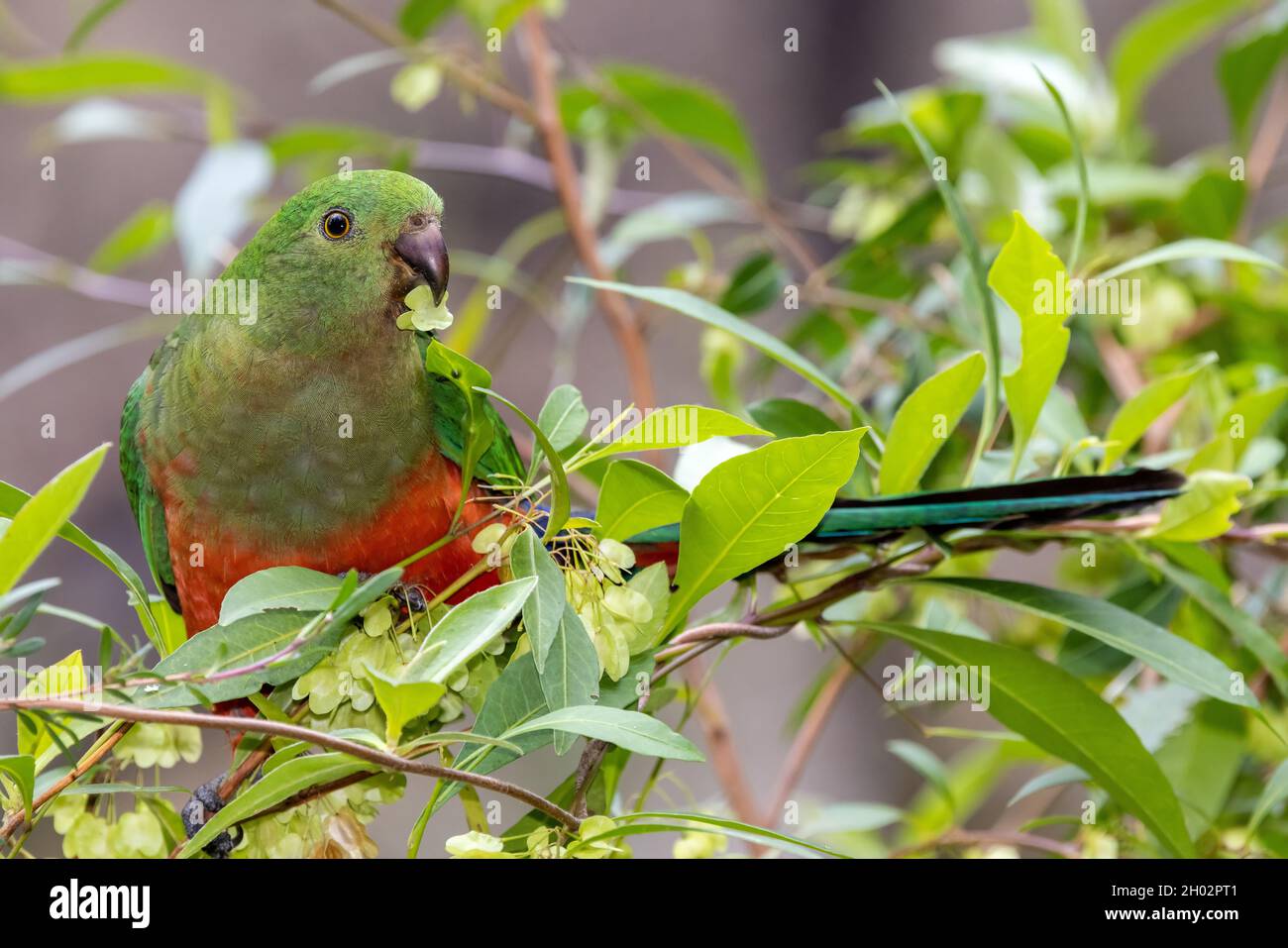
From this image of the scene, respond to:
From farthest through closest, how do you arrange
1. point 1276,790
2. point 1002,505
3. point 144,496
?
point 144,496, point 1276,790, point 1002,505

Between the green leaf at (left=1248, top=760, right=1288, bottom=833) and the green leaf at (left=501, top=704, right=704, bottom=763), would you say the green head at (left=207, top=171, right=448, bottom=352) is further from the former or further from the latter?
the green leaf at (left=1248, top=760, right=1288, bottom=833)

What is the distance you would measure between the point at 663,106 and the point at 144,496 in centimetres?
113

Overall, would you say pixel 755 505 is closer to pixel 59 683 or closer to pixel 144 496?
pixel 59 683

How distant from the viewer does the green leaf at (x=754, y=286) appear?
5.82ft

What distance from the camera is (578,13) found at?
443 centimetres

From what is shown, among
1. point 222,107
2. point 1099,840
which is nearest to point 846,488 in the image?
point 1099,840

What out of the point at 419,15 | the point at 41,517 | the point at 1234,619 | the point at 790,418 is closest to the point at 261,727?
the point at 41,517

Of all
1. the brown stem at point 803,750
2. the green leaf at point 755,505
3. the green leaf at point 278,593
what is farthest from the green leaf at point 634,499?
the brown stem at point 803,750

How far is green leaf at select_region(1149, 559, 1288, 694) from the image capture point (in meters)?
1.24

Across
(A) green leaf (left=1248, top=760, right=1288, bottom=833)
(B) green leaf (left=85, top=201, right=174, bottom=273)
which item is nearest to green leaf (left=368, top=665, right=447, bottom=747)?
(A) green leaf (left=1248, top=760, right=1288, bottom=833)

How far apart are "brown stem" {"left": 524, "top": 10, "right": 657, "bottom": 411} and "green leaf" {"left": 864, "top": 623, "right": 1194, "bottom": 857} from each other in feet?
2.57

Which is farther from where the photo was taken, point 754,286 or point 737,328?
point 754,286

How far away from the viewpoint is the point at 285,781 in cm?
84
